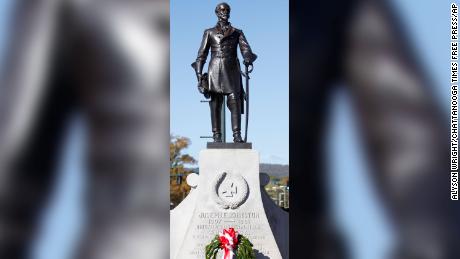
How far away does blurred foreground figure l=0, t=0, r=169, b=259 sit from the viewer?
1170 mm

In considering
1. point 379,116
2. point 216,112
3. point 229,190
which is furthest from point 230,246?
point 379,116

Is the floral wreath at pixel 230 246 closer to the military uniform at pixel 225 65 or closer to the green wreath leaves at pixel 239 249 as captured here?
the green wreath leaves at pixel 239 249

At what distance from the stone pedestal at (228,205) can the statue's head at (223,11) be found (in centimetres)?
172

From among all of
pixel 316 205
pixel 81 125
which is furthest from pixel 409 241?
pixel 81 125

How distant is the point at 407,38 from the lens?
125cm

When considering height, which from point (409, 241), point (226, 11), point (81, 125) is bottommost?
point (409, 241)

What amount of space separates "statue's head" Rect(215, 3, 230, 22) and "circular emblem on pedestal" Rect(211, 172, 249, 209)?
201 centimetres

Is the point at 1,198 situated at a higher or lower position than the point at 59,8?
lower

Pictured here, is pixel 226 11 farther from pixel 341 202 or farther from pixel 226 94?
pixel 341 202

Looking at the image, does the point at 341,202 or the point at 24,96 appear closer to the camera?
the point at 24,96

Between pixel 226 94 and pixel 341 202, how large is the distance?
7678 millimetres

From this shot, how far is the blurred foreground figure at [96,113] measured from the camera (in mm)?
1170

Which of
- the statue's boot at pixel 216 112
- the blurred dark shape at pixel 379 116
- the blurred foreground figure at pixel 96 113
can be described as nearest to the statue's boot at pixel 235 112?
the statue's boot at pixel 216 112

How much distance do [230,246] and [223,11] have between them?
2966 mm
